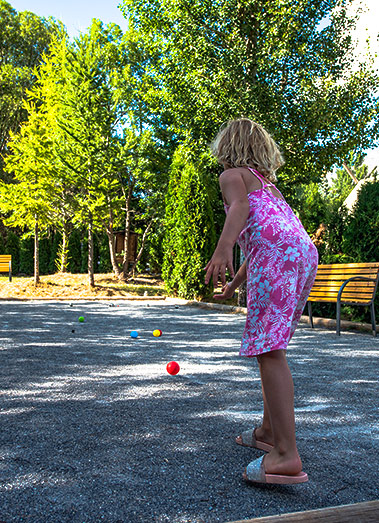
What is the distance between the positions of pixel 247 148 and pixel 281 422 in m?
1.21

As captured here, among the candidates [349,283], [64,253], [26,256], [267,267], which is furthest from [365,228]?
[26,256]

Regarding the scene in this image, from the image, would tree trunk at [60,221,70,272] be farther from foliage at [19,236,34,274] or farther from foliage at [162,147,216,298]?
foliage at [162,147,216,298]

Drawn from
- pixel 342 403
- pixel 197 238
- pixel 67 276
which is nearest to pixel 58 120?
pixel 67 276

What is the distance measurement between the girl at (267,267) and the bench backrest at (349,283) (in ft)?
15.1

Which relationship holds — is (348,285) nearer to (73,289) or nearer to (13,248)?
(73,289)

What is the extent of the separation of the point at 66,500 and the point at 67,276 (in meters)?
15.4

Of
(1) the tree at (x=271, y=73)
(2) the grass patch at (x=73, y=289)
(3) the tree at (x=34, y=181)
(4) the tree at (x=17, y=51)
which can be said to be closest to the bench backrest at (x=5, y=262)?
(2) the grass patch at (x=73, y=289)

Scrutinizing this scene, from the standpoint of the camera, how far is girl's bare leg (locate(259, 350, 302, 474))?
182 centimetres

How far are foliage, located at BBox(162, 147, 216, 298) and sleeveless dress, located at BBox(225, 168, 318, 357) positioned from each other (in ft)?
30.5

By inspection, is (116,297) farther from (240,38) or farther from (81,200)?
(240,38)

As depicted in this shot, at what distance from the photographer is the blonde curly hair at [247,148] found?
84.4 inches

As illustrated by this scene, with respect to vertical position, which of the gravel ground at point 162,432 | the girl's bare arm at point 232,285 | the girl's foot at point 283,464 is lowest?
the gravel ground at point 162,432

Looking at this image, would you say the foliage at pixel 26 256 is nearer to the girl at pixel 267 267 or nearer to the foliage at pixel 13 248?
the foliage at pixel 13 248

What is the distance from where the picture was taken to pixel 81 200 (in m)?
15.0
